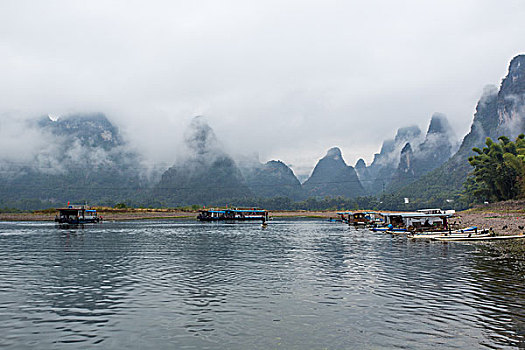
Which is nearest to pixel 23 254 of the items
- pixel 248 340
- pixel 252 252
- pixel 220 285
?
pixel 252 252

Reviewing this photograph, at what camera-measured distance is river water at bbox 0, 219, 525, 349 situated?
42.2 feet

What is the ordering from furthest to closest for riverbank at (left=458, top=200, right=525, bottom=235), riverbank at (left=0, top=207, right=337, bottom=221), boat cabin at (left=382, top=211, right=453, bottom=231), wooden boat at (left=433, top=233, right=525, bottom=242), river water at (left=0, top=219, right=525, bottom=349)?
1. riverbank at (left=0, top=207, right=337, bottom=221)
2. boat cabin at (left=382, top=211, right=453, bottom=231)
3. riverbank at (left=458, top=200, right=525, bottom=235)
4. wooden boat at (left=433, top=233, right=525, bottom=242)
5. river water at (left=0, top=219, right=525, bottom=349)

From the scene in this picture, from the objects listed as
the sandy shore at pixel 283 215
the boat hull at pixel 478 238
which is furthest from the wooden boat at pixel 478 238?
the sandy shore at pixel 283 215

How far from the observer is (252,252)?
37.7 metres

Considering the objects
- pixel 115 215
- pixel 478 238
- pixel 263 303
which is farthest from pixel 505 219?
pixel 115 215

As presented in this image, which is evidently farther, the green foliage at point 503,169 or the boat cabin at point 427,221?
the green foliage at point 503,169

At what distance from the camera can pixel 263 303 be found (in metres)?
17.6

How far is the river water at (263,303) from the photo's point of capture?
12.9 meters

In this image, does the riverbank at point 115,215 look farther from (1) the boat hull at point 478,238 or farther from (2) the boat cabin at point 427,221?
(1) the boat hull at point 478,238

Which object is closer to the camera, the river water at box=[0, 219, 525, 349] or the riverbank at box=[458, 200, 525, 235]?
the river water at box=[0, 219, 525, 349]

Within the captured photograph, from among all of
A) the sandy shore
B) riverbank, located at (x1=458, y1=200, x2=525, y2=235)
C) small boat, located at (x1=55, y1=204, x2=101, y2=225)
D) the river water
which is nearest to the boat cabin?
riverbank, located at (x1=458, y1=200, x2=525, y2=235)

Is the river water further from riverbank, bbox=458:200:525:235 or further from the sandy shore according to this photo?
the sandy shore

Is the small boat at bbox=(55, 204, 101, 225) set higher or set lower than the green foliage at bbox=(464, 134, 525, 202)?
lower

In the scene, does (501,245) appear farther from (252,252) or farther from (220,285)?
(220,285)
